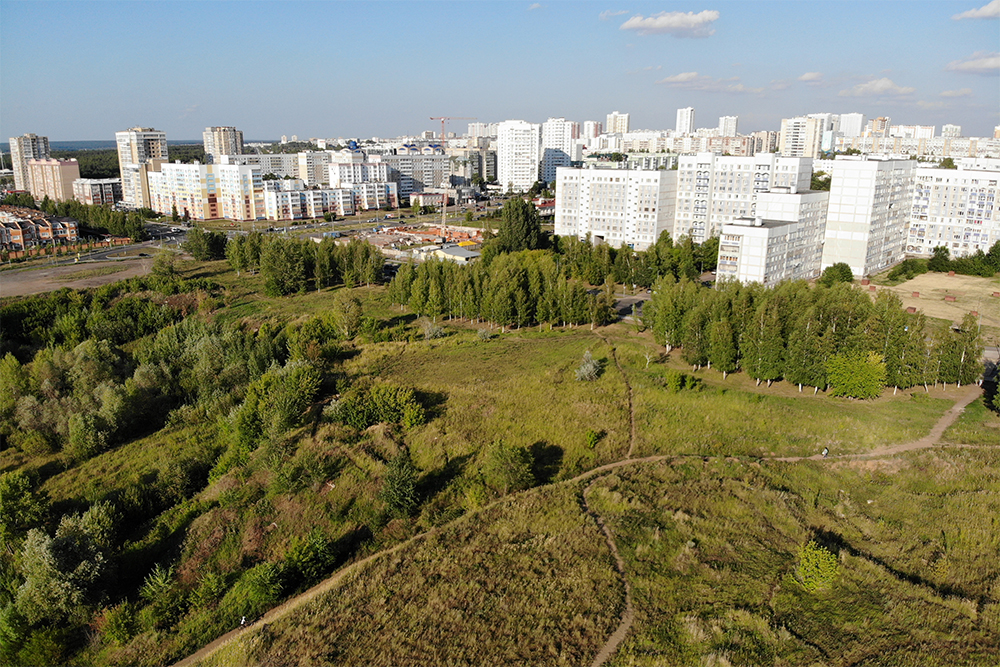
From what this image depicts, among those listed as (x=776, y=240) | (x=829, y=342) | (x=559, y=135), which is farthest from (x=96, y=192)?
(x=829, y=342)

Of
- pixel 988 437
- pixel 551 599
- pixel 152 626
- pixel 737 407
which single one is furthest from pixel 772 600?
pixel 152 626

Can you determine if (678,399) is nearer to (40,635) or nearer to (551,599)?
(551,599)

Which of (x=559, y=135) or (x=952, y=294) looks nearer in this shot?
(x=952, y=294)

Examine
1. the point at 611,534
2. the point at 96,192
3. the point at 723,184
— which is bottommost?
the point at 611,534

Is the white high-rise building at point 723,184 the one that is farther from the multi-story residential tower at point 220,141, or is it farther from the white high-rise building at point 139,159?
the multi-story residential tower at point 220,141

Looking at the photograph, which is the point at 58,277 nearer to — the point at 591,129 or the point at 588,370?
the point at 588,370
